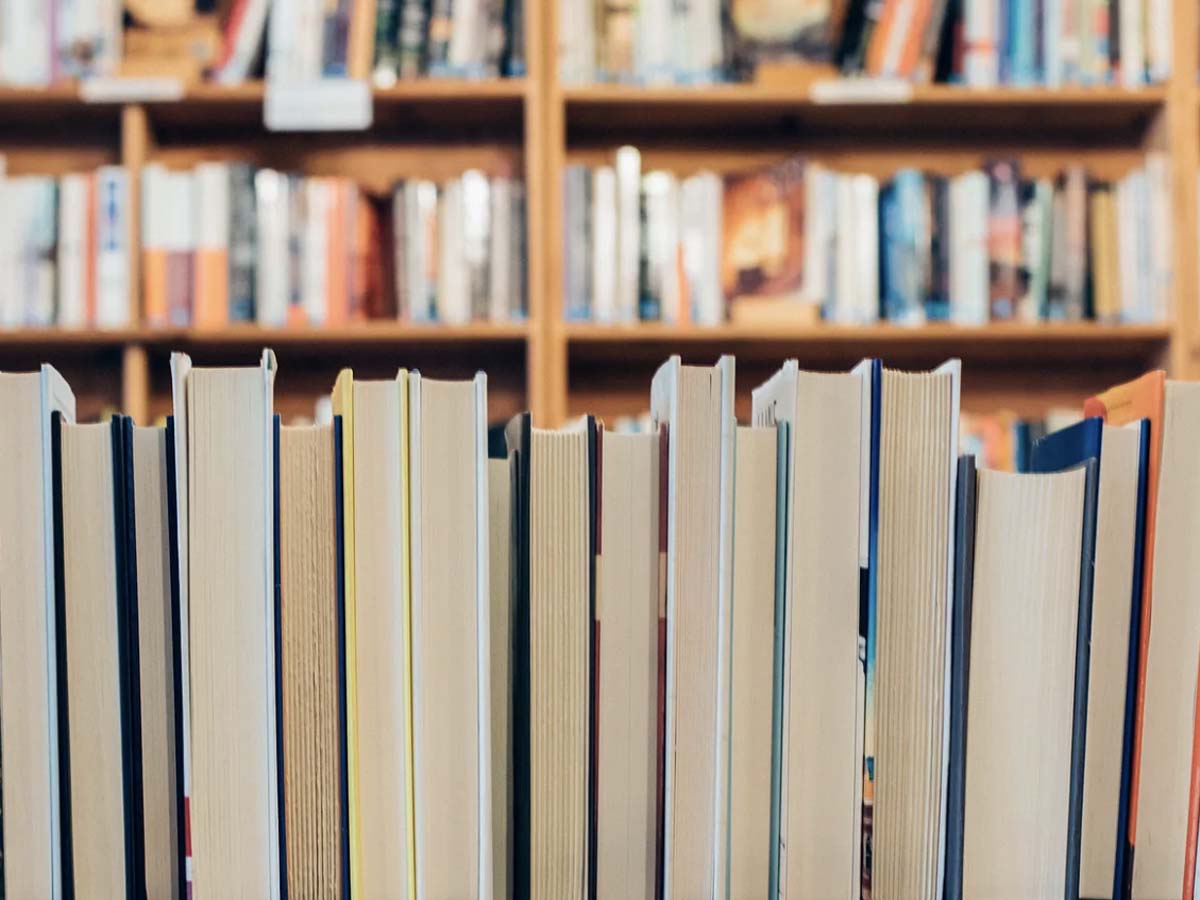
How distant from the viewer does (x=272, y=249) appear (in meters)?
2.08

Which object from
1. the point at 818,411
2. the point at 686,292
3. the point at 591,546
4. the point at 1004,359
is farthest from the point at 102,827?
the point at 1004,359

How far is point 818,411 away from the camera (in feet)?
1.68

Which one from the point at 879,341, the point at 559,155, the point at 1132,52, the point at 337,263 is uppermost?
the point at 1132,52

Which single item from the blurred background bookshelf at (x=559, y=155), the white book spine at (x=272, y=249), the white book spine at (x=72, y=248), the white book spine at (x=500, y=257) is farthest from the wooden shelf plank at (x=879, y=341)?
the white book spine at (x=72, y=248)

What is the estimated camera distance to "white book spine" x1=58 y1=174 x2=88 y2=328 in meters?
2.07

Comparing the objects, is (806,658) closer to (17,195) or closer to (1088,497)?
(1088,497)

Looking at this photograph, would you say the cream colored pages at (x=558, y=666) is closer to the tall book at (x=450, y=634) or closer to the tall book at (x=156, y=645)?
the tall book at (x=450, y=634)

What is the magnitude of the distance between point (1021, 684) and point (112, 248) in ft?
6.23

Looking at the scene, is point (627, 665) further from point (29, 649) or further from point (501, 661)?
point (29, 649)

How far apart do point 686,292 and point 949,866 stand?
165 centimetres

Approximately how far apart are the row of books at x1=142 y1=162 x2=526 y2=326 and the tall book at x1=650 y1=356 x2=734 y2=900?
5.27 ft

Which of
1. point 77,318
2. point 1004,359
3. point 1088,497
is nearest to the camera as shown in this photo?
point 1088,497

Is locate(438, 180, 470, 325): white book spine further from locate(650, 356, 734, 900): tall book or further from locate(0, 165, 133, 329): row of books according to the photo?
locate(650, 356, 734, 900): tall book

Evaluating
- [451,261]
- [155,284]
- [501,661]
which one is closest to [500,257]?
[451,261]
